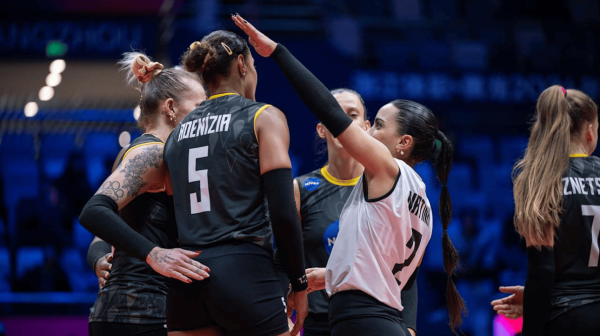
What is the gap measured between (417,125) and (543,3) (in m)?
8.00

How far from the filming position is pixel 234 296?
2098 millimetres

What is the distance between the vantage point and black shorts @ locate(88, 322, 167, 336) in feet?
8.32

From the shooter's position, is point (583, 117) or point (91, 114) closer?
point (583, 117)

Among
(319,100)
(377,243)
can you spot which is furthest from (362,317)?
(319,100)

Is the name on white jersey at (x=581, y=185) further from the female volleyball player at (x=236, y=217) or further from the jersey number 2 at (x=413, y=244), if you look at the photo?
the female volleyball player at (x=236, y=217)

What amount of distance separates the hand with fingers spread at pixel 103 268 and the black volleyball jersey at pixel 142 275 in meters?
0.10

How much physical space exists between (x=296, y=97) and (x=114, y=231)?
6.02 m

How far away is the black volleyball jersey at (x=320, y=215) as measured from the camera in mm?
3172

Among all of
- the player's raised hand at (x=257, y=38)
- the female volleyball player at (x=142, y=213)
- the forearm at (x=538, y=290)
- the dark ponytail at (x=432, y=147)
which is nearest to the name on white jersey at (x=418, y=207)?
the dark ponytail at (x=432, y=147)

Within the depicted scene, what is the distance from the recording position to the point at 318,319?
3121mm

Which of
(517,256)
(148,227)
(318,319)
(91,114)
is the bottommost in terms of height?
(517,256)

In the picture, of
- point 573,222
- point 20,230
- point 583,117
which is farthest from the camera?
point 20,230

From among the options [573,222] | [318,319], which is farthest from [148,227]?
[573,222]

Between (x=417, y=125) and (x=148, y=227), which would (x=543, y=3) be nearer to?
(x=417, y=125)
